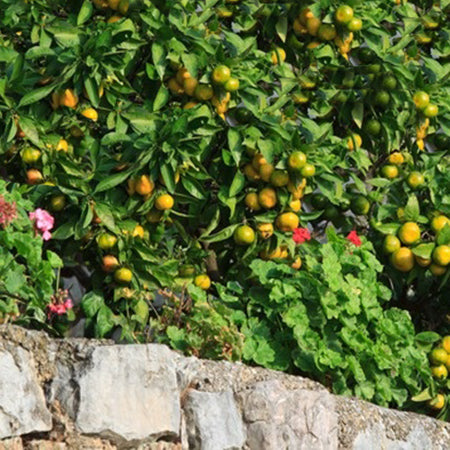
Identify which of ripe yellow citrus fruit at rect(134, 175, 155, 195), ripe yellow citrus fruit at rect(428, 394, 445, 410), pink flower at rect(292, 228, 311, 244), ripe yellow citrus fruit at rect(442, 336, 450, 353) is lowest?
ripe yellow citrus fruit at rect(428, 394, 445, 410)

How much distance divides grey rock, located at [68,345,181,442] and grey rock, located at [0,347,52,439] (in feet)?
0.39

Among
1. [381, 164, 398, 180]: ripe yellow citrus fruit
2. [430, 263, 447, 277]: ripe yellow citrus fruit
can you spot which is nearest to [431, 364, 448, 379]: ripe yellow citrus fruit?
[430, 263, 447, 277]: ripe yellow citrus fruit

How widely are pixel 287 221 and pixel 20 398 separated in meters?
1.85

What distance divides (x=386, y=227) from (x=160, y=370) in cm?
183

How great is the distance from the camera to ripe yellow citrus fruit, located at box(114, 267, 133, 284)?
4801 millimetres

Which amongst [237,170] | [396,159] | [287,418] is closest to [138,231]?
[237,170]

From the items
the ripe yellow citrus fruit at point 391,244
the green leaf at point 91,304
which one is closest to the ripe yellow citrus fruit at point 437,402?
the ripe yellow citrus fruit at point 391,244

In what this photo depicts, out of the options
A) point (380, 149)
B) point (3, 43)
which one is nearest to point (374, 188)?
point (380, 149)

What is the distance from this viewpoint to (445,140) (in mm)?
5922

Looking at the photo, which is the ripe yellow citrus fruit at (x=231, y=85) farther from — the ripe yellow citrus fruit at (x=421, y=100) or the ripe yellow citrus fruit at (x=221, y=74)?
the ripe yellow citrus fruit at (x=421, y=100)

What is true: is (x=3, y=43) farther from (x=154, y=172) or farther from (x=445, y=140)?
(x=445, y=140)

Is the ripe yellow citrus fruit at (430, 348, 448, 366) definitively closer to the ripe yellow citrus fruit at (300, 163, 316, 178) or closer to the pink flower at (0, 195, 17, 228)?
the ripe yellow citrus fruit at (300, 163, 316, 178)

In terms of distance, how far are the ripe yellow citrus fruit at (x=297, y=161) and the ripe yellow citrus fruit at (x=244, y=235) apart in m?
0.33

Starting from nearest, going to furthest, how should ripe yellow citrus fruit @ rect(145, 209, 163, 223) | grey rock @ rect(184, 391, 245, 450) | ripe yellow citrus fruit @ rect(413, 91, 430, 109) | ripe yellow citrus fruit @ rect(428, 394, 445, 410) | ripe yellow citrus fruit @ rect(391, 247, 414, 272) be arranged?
grey rock @ rect(184, 391, 245, 450)
ripe yellow citrus fruit @ rect(145, 209, 163, 223)
ripe yellow citrus fruit @ rect(428, 394, 445, 410)
ripe yellow citrus fruit @ rect(391, 247, 414, 272)
ripe yellow citrus fruit @ rect(413, 91, 430, 109)
